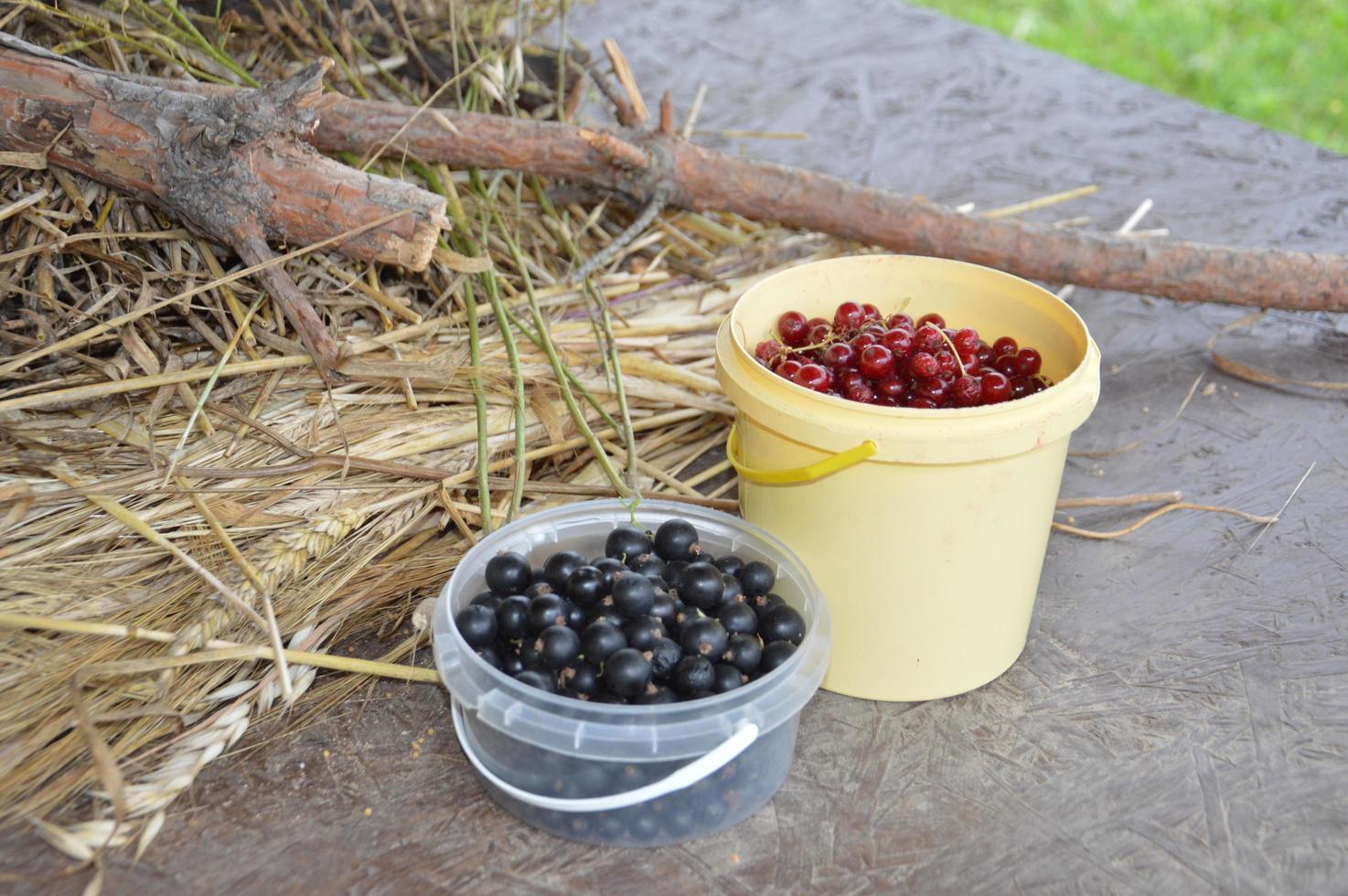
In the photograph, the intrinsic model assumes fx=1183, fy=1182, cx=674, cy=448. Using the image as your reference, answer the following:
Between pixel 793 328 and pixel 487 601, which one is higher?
pixel 793 328

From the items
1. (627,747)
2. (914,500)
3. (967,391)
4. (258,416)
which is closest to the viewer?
(627,747)

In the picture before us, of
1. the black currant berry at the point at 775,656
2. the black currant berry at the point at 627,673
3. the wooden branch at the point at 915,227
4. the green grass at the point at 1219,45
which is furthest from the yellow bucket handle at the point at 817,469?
the green grass at the point at 1219,45

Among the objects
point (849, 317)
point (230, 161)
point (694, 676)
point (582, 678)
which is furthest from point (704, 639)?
point (230, 161)

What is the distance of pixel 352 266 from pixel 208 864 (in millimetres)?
1177

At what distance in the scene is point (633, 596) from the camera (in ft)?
5.01

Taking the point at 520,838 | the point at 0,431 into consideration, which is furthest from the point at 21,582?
the point at 520,838

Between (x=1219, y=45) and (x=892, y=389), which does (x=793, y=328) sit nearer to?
(x=892, y=389)

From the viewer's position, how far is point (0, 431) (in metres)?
1.84

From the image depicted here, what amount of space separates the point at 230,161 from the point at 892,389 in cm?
112

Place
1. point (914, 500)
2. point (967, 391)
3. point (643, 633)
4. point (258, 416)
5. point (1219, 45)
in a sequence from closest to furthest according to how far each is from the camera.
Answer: point (643, 633)
point (914, 500)
point (967, 391)
point (258, 416)
point (1219, 45)

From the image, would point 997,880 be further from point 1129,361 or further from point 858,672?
point 1129,361

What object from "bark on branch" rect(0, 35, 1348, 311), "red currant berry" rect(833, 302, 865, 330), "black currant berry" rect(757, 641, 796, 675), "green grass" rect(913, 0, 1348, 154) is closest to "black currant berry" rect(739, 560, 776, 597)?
"black currant berry" rect(757, 641, 796, 675)

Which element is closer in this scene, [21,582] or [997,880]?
[997,880]

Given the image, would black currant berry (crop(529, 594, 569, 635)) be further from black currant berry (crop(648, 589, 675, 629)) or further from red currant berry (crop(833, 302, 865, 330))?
red currant berry (crop(833, 302, 865, 330))
